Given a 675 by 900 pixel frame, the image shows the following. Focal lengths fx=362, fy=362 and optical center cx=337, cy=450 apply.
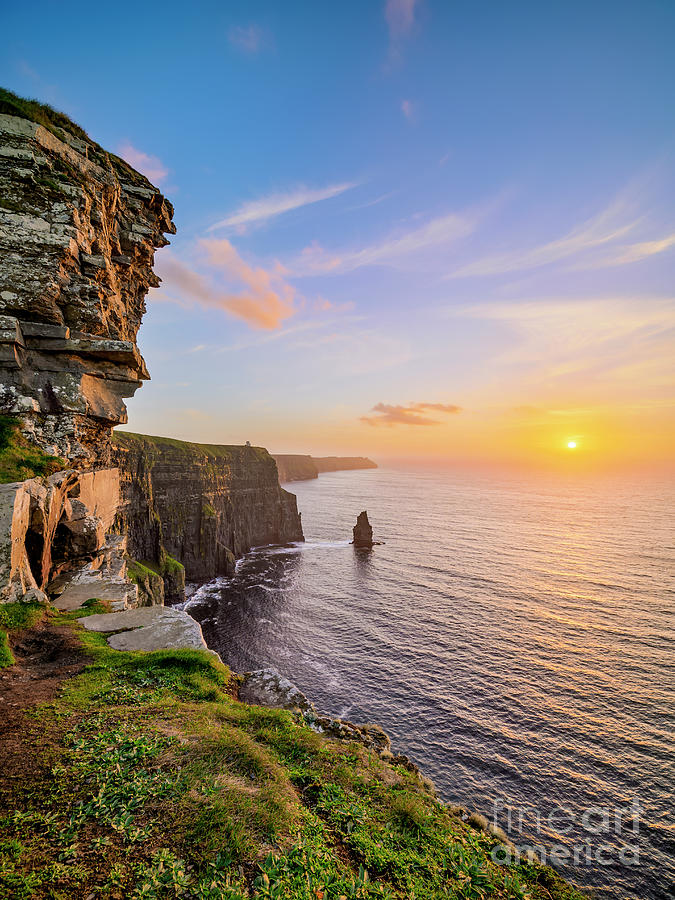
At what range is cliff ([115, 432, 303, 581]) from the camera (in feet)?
171

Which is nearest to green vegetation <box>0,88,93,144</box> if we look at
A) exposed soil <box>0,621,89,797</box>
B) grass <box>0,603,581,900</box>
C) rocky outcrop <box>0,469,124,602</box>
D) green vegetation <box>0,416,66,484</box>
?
green vegetation <box>0,416,66,484</box>

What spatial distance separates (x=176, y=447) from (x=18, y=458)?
63169 millimetres

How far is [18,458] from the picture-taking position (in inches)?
438

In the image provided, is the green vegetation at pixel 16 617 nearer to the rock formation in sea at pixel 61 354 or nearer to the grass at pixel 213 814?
the rock formation in sea at pixel 61 354

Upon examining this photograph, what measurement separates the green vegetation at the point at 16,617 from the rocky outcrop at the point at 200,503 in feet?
108

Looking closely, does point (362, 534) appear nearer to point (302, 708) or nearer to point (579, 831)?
point (579, 831)

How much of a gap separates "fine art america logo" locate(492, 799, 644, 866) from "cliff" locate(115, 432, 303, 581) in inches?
1613

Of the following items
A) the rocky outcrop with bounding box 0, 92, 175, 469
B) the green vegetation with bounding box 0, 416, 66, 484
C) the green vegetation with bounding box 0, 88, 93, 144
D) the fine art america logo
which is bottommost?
the fine art america logo

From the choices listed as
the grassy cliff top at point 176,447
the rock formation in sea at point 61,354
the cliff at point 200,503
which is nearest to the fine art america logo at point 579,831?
the rock formation in sea at point 61,354

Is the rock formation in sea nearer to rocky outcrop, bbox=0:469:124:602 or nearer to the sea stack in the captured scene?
rocky outcrop, bbox=0:469:124:602

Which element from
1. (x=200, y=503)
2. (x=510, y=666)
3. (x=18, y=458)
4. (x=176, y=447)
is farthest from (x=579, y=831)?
(x=176, y=447)

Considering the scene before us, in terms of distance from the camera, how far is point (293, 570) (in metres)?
69.4

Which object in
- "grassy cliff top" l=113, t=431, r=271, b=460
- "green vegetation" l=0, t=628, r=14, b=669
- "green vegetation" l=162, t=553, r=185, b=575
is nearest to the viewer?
"green vegetation" l=0, t=628, r=14, b=669

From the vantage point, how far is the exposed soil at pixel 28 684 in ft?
18.6
